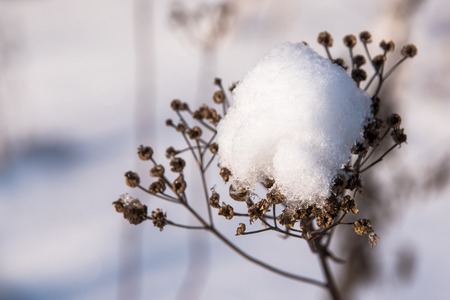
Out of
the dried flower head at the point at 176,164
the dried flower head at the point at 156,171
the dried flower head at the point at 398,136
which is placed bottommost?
the dried flower head at the point at 398,136

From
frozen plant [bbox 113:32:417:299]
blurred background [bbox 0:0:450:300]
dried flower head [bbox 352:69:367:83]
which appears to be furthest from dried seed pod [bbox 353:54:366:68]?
blurred background [bbox 0:0:450:300]

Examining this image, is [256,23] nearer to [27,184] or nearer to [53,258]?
[27,184]

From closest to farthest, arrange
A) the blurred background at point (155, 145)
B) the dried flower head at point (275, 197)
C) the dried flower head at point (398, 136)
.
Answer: the dried flower head at point (275, 197) → the dried flower head at point (398, 136) → the blurred background at point (155, 145)

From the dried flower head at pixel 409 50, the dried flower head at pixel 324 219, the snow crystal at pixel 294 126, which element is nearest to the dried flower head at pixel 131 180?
the snow crystal at pixel 294 126

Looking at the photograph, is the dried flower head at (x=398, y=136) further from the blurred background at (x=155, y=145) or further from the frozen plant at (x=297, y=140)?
the blurred background at (x=155, y=145)

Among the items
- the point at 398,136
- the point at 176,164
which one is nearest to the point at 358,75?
the point at 398,136

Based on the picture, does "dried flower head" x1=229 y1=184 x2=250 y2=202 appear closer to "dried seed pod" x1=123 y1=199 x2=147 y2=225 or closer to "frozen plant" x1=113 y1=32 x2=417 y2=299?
"frozen plant" x1=113 y1=32 x2=417 y2=299
